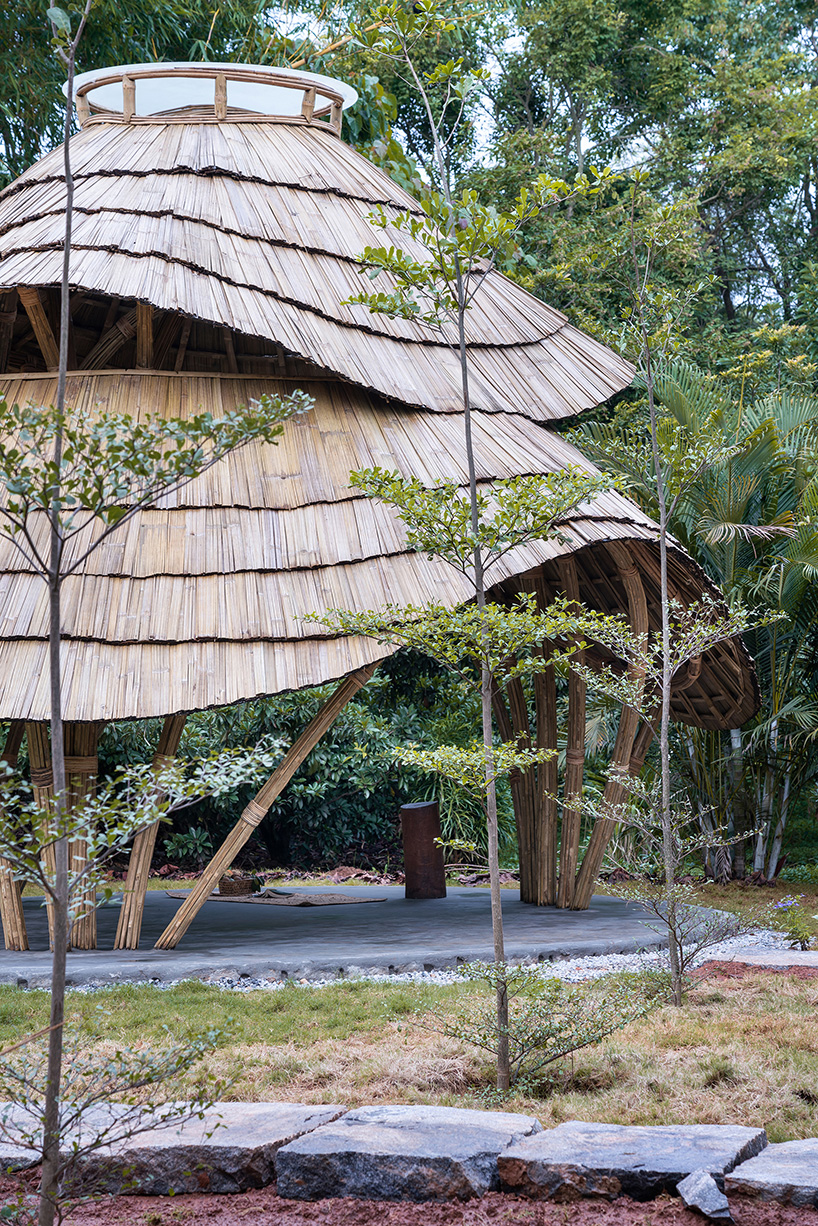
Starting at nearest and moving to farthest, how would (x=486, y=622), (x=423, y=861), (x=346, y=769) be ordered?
(x=486, y=622)
(x=423, y=861)
(x=346, y=769)

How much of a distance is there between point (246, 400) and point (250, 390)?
18cm

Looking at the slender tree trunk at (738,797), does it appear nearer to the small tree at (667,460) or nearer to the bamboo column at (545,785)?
the bamboo column at (545,785)

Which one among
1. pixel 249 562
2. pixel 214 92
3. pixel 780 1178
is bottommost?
pixel 780 1178

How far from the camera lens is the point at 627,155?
2105cm

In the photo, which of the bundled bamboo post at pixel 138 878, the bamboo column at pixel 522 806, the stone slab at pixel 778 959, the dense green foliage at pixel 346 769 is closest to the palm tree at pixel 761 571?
the bamboo column at pixel 522 806

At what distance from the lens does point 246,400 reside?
24.2 ft

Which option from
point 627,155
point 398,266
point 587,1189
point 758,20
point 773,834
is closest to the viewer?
point 587,1189

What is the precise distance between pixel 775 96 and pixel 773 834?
13.3 metres

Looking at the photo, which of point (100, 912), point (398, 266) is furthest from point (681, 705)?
point (398, 266)

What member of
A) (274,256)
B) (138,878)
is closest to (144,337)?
(274,256)

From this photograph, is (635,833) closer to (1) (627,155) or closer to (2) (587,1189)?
(2) (587,1189)

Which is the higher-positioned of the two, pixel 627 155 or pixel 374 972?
pixel 627 155

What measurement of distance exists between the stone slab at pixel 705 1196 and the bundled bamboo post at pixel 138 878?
156 inches

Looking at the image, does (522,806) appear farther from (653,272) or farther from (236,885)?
(653,272)
